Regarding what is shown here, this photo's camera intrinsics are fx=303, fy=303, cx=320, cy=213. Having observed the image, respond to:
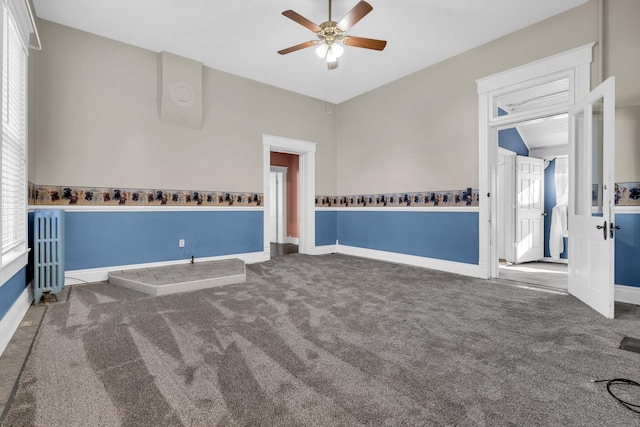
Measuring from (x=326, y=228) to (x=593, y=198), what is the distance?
4400mm

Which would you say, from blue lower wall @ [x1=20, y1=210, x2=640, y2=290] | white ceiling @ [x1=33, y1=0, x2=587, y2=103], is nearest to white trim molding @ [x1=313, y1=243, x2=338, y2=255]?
blue lower wall @ [x1=20, y1=210, x2=640, y2=290]

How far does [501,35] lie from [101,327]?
18.3ft

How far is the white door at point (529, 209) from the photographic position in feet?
19.0

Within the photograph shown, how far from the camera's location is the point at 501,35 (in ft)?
13.3

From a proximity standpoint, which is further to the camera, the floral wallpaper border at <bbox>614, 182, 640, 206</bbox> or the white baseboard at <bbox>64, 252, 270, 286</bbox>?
the white baseboard at <bbox>64, 252, 270, 286</bbox>

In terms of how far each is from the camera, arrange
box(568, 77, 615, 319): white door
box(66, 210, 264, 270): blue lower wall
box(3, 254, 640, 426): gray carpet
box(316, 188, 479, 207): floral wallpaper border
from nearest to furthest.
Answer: box(3, 254, 640, 426): gray carpet → box(568, 77, 615, 319): white door → box(66, 210, 264, 270): blue lower wall → box(316, 188, 479, 207): floral wallpaper border

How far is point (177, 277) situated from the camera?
381cm

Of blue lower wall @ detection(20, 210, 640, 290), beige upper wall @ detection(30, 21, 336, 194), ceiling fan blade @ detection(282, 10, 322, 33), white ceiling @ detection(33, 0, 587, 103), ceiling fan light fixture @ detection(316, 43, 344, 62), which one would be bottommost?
blue lower wall @ detection(20, 210, 640, 290)

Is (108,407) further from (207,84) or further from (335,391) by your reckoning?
(207,84)

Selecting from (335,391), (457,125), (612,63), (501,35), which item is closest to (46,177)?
(335,391)

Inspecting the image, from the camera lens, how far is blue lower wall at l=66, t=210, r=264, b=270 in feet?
12.8

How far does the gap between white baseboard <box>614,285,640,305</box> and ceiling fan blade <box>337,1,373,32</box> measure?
12.5ft

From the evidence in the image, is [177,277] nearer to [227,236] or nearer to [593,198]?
[227,236]

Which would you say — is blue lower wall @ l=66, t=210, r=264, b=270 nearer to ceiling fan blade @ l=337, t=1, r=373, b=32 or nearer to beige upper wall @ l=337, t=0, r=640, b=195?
beige upper wall @ l=337, t=0, r=640, b=195
